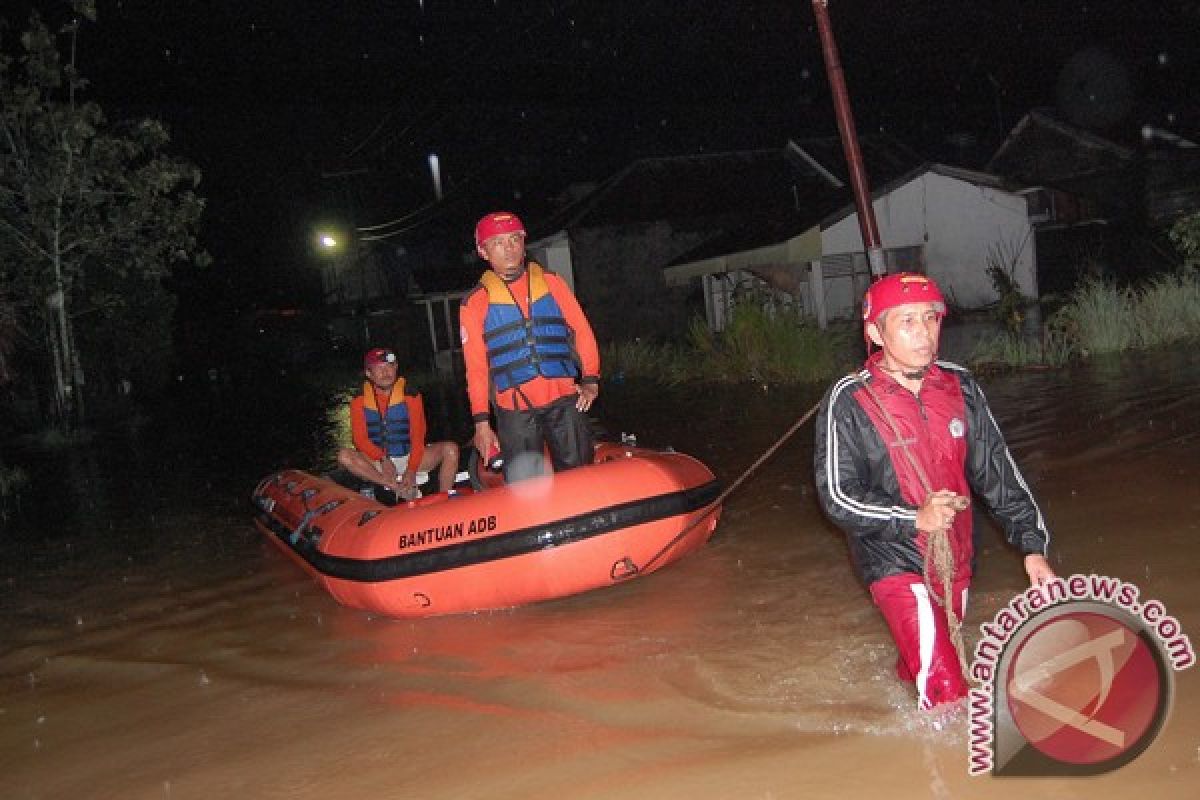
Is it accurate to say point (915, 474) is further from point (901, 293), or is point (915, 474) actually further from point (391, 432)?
point (391, 432)

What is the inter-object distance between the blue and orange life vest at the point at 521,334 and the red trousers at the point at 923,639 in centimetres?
258

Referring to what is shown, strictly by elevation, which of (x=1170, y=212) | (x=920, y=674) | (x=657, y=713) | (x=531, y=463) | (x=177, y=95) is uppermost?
(x=177, y=95)

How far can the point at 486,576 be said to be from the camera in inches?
204

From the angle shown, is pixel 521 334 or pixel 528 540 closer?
pixel 528 540

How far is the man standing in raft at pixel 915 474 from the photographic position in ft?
10.2

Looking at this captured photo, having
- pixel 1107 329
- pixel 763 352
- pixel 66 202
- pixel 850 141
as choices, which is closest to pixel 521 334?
pixel 850 141

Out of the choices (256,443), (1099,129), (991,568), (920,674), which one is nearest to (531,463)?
(991,568)

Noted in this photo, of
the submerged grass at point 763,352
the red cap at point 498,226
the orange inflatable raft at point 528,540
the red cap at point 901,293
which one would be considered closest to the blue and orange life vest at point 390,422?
the orange inflatable raft at point 528,540

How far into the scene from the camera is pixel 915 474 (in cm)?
314

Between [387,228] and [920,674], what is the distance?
1586 inches

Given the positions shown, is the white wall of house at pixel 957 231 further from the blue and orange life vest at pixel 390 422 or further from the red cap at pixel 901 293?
the red cap at pixel 901 293

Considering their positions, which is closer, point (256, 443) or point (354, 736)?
point (354, 736)

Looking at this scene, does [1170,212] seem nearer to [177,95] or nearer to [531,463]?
[177,95]

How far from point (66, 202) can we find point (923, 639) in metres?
21.3
